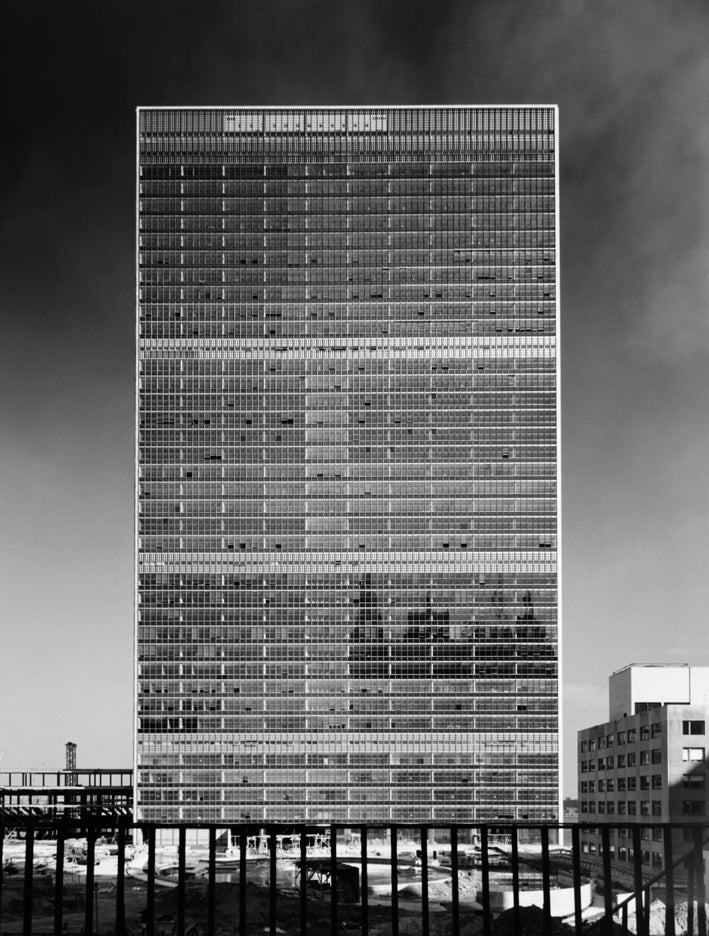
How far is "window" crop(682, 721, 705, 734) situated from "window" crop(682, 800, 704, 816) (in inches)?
112

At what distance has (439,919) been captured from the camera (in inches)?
1178

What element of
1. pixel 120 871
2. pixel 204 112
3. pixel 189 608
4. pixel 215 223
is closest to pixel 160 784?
pixel 189 608

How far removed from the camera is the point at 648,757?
48.6 meters

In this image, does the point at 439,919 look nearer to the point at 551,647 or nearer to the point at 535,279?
the point at 551,647

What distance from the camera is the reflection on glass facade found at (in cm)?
6612

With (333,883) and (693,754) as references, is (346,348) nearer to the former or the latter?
(693,754)

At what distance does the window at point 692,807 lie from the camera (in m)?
45.4

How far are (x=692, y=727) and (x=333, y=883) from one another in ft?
138

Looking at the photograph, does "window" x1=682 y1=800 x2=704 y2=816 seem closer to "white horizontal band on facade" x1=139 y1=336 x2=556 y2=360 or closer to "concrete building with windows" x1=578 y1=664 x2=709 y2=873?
"concrete building with windows" x1=578 y1=664 x2=709 y2=873

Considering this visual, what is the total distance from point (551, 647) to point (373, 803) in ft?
46.9

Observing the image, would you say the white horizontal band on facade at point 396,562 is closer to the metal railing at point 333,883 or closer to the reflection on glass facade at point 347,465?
the reflection on glass facade at point 347,465

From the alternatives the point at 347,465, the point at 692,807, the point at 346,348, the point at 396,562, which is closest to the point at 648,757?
the point at 692,807

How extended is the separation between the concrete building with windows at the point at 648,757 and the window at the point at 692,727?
0.14ft

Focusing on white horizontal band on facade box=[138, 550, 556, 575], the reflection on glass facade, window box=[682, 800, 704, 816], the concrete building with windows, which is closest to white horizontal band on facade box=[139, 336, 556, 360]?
the reflection on glass facade
